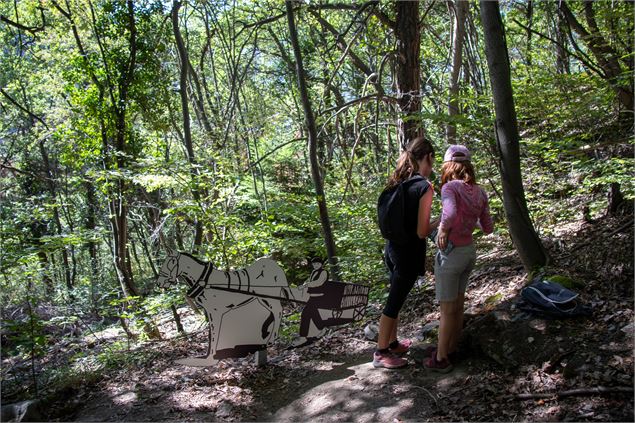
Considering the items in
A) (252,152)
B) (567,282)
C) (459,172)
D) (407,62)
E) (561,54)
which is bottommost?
(567,282)

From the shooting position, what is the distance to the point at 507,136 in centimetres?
380

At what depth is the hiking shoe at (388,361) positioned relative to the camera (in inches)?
142

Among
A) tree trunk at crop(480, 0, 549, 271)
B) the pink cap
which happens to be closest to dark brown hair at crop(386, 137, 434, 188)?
the pink cap

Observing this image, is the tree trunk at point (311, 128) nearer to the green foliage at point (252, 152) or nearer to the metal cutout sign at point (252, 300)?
the green foliage at point (252, 152)

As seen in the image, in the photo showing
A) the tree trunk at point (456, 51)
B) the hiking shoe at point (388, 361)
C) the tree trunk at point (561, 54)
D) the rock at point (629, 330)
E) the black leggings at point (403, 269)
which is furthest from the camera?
the tree trunk at point (561, 54)

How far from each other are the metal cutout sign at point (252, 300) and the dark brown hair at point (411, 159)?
4.66 ft

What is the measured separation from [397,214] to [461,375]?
128 centimetres

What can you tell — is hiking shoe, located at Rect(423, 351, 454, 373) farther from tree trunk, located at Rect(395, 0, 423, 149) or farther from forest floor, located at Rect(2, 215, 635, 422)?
tree trunk, located at Rect(395, 0, 423, 149)

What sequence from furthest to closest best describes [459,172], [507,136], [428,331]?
[428,331]
[507,136]
[459,172]

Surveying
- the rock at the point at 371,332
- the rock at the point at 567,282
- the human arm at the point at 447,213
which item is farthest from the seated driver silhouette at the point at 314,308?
the rock at the point at 567,282

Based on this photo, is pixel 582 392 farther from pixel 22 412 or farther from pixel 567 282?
pixel 22 412

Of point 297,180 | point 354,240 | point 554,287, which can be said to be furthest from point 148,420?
point 297,180

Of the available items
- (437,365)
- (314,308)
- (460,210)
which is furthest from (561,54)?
(437,365)

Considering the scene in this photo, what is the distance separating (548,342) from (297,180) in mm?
10880
